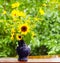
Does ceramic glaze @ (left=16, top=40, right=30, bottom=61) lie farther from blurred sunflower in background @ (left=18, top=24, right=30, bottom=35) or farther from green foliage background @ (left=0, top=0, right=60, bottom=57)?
green foliage background @ (left=0, top=0, right=60, bottom=57)

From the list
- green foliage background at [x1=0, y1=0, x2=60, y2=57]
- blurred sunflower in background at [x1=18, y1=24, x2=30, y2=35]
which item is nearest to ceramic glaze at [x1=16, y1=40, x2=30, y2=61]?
blurred sunflower in background at [x1=18, y1=24, x2=30, y2=35]

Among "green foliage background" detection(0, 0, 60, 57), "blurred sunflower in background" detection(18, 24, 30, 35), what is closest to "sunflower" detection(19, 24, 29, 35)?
"blurred sunflower in background" detection(18, 24, 30, 35)

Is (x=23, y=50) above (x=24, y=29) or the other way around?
the other way around

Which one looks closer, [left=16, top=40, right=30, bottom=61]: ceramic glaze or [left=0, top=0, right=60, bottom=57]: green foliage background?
[left=16, top=40, right=30, bottom=61]: ceramic glaze

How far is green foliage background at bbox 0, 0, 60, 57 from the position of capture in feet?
6.70

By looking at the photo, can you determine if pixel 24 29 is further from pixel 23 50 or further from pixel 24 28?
pixel 23 50

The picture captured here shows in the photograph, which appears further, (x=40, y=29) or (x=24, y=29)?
(x=40, y=29)

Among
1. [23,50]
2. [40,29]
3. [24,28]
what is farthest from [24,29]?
[40,29]

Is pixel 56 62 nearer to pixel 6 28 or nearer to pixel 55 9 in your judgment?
pixel 6 28

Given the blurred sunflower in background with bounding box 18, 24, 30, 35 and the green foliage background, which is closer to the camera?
the blurred sunflower in background with bounding box 18, 24, 30, 35

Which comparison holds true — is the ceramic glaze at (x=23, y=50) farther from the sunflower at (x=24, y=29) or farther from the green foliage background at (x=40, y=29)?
the green foliage background at (x=40, y=29)

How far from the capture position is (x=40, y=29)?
7.18ft

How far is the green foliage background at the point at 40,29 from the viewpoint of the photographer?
6.70 ft

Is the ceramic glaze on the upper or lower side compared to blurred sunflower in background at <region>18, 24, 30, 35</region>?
lower
